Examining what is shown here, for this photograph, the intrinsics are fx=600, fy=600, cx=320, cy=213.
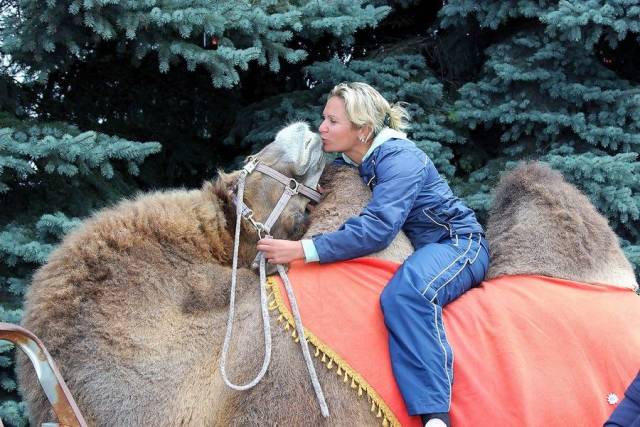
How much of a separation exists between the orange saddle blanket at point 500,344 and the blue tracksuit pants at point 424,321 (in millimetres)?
52

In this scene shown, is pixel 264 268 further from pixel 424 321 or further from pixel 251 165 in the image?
pixel 424 321

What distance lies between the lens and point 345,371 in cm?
221

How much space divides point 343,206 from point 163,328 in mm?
925

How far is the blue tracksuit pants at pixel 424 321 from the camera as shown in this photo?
7.09 feet

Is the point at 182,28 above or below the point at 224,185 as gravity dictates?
above

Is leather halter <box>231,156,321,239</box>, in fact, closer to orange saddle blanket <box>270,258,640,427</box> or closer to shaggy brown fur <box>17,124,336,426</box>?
shaggy brown fur <box>17,124,336,426</box>

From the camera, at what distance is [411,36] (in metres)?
5.64

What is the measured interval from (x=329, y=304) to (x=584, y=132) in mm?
2918

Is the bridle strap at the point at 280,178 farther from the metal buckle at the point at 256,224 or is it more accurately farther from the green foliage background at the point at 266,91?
the green foliage background at the point at 266,91

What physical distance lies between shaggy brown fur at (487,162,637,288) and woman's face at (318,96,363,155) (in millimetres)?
825

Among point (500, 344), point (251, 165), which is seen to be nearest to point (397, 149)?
point (251, 165)

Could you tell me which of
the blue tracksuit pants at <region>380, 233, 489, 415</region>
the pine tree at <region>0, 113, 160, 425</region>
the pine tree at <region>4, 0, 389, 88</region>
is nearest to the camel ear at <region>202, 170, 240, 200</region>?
the blue tracksuit pants at <region>380, 233, 489, 415</region>

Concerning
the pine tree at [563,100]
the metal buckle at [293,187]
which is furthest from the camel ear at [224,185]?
the pine tree at [563,100]

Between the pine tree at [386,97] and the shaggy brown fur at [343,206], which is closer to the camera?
the shaggy brown fur at [343,206]
